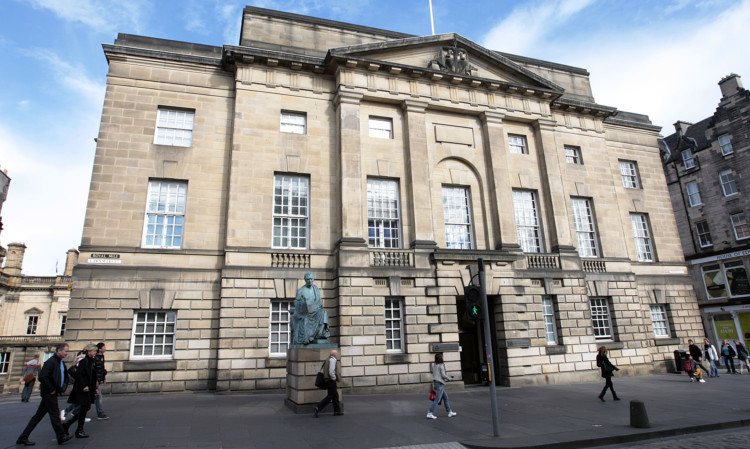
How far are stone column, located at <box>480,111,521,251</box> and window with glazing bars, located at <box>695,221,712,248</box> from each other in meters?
25.2

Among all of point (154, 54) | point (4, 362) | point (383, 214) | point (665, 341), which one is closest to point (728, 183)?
point (665, 341)

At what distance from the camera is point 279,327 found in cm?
1639

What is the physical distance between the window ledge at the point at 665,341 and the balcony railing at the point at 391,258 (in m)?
14.5

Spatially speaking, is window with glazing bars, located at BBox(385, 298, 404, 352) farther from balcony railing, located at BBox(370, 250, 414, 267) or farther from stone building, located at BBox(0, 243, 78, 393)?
stone building, located at BBox(0, 243, 78, 393)

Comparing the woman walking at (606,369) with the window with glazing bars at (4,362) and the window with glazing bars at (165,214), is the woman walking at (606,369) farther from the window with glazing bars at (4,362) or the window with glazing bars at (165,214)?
the window with glazing bars at (4,362)

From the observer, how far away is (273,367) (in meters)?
15.7

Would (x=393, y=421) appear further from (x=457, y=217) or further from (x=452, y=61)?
(x=452, y=61)

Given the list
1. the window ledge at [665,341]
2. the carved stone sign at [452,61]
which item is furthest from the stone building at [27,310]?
the window ledge at [665,341]

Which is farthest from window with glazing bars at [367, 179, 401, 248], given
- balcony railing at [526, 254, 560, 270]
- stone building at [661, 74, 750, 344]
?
stone building at [661, 74, 750, 344]

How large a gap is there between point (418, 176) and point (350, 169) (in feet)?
10.3

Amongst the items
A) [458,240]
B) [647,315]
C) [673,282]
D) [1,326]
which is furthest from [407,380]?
[1,326]

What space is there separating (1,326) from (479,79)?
182ft

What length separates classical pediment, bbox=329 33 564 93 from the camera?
19797mm

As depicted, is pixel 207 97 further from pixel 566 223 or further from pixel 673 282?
pixel 673 282
